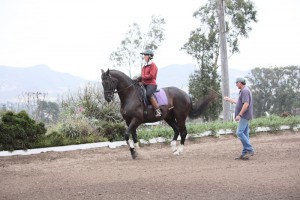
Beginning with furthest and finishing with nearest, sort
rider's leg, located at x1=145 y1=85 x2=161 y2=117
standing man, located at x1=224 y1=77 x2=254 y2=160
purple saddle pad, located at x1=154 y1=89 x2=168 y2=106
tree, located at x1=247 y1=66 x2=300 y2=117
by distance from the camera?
tree, located at x1=247 y1=66 x2=300 y2=117, purple saddle pad, located at x1=154 y1=89 x2=168 y2=106, rider's leg, located at x1=145 y1=85 x2=161 y2=117, standing man, located at x1=224 y1=77 x2=254 y2=160

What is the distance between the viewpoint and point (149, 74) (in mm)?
12227

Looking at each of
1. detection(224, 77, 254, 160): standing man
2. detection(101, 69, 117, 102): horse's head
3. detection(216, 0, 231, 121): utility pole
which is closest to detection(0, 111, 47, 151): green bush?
detection(101, 69, 117, 102): horse's head

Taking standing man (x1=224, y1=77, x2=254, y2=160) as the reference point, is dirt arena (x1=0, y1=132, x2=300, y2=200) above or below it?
below

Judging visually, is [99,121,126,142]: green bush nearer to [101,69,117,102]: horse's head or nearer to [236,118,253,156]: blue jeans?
[101,69,117,102]: horse's head

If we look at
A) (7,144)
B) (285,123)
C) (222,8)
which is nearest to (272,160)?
(7,144)

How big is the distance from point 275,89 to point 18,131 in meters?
64.1

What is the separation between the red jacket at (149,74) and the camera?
1221 centimetres

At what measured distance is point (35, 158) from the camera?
12188mm

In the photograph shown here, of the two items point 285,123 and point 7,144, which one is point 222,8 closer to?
point 285,123

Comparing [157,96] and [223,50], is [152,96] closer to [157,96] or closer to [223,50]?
[157,96]

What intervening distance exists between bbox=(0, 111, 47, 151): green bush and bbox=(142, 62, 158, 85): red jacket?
3.58 meters

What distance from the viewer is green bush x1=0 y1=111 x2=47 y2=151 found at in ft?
39.4

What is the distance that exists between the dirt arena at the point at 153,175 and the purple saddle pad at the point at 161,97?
1590 millimetres

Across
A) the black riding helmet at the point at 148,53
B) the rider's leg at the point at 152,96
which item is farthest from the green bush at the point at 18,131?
the black riding helmet at the point at 148,53
